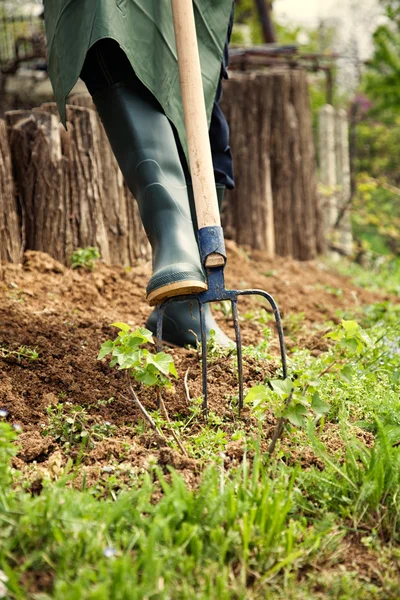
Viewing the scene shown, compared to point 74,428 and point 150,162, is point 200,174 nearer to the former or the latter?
point 150,162

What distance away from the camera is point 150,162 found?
2.31 metres

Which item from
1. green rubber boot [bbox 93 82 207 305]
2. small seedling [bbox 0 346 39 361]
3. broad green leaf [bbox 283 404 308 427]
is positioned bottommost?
small seedling [bbox 0 346 39 361]

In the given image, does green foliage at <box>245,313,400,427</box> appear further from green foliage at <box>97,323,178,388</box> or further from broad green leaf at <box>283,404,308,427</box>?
green foliage at <box>97,323,178,388</box>

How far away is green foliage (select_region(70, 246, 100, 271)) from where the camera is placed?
3.28 meters

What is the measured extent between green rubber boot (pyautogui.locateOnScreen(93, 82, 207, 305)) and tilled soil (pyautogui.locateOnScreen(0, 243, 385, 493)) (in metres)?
0.41

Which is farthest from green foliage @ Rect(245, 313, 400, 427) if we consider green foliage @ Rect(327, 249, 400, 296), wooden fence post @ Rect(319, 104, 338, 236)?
wooden fence post @ Rect(319, 104, 338, 236)

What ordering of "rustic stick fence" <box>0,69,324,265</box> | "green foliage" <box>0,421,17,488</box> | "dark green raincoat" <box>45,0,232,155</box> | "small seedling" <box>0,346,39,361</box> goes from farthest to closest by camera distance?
"rustic stick fence" <box>0,69,324,265</box>
"small seedling" <box>0,346,39,361</box>
"dark green raincoat" <box>45,0,232,155</box>
"green foliage" <box>0,421,17,488</box>

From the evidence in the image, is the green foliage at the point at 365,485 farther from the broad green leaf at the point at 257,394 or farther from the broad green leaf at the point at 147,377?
the broad green leaf at the point at 147,377

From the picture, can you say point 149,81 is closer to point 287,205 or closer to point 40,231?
point 40,231

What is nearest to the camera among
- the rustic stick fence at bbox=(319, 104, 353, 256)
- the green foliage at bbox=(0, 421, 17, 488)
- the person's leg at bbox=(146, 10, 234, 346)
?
the green foliage at bbox=(0, 421, 17, 488)

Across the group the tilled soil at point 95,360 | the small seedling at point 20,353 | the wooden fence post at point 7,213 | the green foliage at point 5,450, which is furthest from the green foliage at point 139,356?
the wooden fence post at point 7,213

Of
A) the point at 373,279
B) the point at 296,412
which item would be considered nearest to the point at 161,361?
the point at 296,412

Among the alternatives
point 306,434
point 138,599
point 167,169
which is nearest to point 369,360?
point 306,434

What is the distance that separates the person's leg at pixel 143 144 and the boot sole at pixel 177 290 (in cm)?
20
